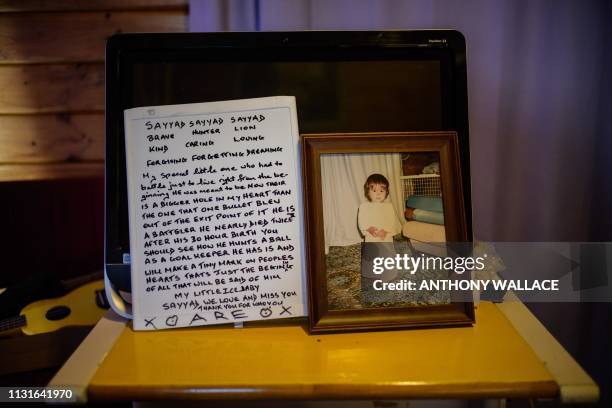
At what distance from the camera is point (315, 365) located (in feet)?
1.87

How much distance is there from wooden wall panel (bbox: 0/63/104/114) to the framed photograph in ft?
2.88

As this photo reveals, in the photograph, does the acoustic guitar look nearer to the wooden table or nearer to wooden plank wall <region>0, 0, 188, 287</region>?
wooden plank wall <region>0, 0, 188, 287</region>

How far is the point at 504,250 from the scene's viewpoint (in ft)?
3.62

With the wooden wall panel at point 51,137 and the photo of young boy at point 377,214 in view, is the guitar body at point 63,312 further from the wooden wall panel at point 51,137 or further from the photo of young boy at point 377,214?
the photo of young boy at point 377,214

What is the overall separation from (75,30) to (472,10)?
3.69ft

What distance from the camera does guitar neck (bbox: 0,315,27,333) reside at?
0.91 m

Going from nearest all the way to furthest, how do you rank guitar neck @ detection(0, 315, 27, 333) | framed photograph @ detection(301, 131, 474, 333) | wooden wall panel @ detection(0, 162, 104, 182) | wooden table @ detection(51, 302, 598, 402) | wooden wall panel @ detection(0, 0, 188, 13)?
wooden table @ detection(51, 302, 598, 402) → framed photograph @ detection(301, 131, 474, 333) → guitar neck @ detection(0, 315, 27, 333) → wooden wall panel @ detection(0, 0, 188, 13) → wooden wall panel @ detection(0, 162, 104, 182)

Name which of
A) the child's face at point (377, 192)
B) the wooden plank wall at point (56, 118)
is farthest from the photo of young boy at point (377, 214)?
the wooden plank wall at point (56, 118)

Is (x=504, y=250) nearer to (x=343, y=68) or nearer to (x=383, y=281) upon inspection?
(x=383, y=281)

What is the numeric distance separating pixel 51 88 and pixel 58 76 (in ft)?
0.14

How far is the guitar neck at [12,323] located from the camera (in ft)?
3.00

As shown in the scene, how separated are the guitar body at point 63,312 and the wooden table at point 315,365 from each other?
0.38 metres

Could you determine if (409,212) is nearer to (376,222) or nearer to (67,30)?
(376,222)

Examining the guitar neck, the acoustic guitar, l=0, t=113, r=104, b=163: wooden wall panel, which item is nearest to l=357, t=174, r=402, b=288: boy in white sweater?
the acoustic guitar
